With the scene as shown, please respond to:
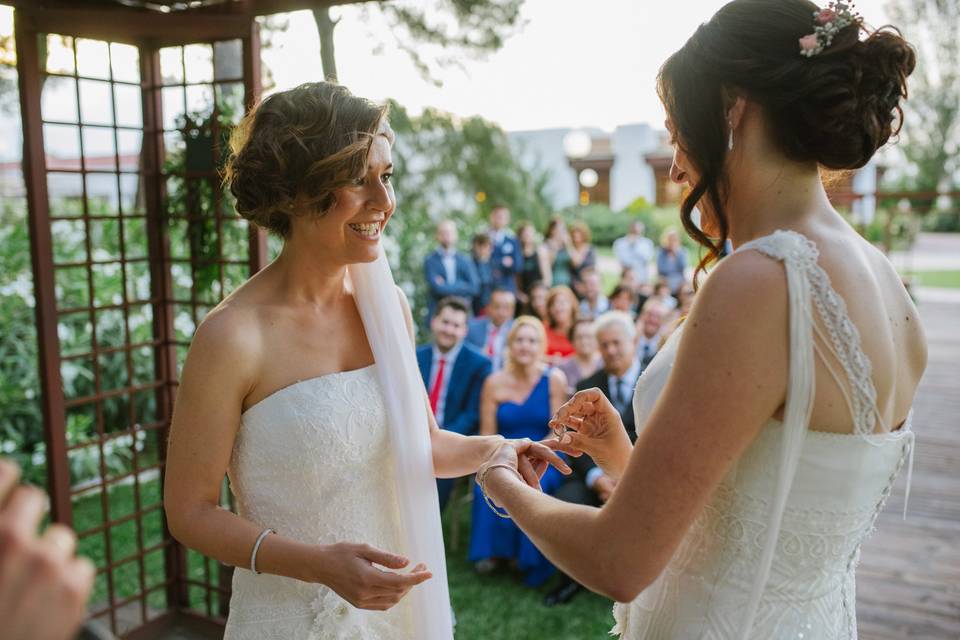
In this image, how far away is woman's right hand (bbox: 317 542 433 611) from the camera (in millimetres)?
1703

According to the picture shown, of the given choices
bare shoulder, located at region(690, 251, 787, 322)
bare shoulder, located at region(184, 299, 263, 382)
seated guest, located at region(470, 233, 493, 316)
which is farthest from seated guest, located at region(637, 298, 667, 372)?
bare shoulder, located at region(690, 251, 787, 322)

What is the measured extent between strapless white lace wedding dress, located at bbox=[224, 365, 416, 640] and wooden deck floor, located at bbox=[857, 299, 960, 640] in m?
3.42

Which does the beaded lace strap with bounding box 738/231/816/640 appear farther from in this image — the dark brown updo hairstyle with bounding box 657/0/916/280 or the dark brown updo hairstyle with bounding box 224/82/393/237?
the dark brown updo hairstyle with bounding box 224/82/393/237

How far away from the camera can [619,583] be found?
132 cm

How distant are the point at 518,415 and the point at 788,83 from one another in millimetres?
4346

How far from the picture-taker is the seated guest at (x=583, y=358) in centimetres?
636

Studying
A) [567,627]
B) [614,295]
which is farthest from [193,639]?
[614,295]

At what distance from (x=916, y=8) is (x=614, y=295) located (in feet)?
103

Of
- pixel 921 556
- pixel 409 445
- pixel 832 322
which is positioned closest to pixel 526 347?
pixel 921 556

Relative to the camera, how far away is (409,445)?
2.16m

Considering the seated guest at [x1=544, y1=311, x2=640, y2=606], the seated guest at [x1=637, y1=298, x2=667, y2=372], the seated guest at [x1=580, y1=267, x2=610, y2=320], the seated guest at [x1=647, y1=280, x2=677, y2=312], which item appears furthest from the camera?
the seated guest at [x1=580, y1=267, x2=610, y2=320]

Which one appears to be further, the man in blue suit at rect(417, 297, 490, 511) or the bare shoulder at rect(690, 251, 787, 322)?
the man in blue suit at rect(417, 297, 490, 511)

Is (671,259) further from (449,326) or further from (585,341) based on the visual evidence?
(449,326)

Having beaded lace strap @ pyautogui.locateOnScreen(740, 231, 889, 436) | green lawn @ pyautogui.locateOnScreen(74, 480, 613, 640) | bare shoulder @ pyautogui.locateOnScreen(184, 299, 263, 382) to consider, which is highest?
beaded lace strap @ pyautogui.locateOnScreen(740, 231, 889, 436)
